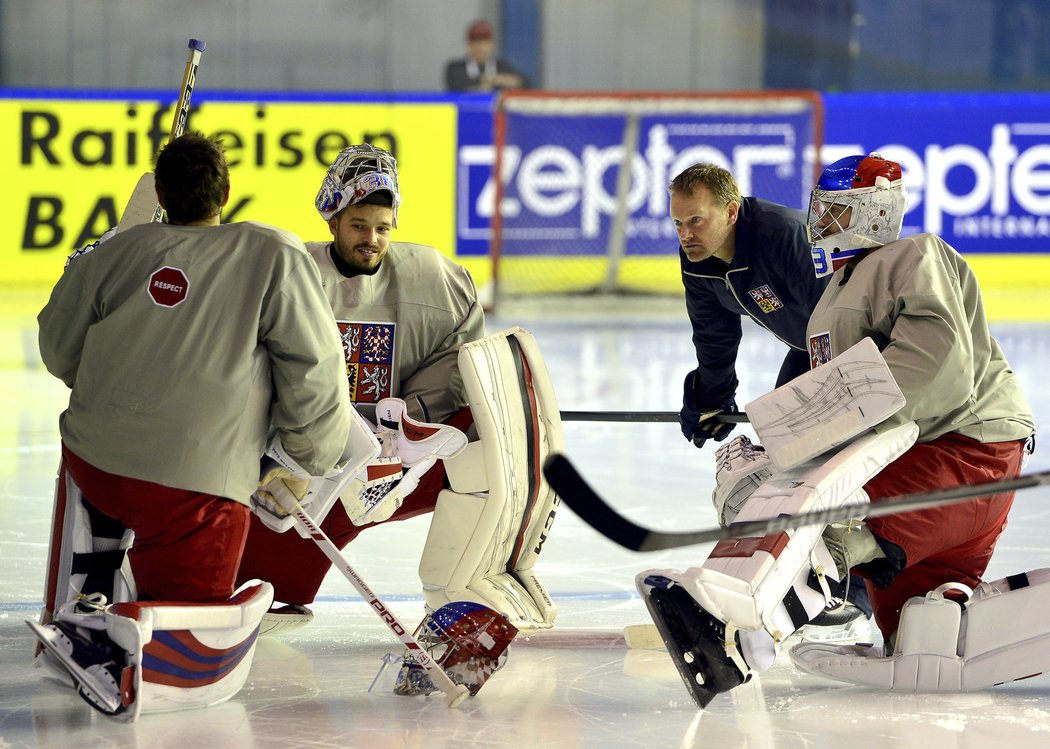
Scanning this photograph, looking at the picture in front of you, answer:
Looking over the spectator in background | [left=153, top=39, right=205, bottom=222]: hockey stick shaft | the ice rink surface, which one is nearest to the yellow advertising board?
the spectator in background

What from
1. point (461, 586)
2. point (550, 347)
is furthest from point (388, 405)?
point (550, 347)

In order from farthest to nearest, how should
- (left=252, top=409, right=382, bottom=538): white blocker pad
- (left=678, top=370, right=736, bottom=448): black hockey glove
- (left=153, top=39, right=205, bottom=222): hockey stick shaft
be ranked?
(left=678, top=370, right=736, bottom=448): black hockey glove, (left=153, top=39, right=205, bottom=222): hockey stick shaft, (left=252, top=409, right=382, bottom=538): white blocker pad

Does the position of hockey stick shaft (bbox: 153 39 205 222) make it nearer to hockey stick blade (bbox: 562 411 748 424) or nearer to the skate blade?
the skate blade

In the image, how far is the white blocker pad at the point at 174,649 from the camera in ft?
8.09

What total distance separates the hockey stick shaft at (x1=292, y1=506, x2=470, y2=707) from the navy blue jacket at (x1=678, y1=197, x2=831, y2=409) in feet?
4.32

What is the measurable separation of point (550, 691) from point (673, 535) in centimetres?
48

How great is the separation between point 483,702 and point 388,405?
2.17 feet

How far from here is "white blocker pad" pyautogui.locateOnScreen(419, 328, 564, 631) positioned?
3023 mm

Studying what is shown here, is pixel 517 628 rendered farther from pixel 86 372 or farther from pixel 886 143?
pixel 886 143

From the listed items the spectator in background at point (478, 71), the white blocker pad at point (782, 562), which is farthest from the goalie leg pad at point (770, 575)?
the spectator in background at point (478, 71)

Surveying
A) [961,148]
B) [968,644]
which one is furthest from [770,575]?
[961,148]

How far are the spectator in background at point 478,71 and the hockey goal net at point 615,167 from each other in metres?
0.88

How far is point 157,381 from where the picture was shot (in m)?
2.55

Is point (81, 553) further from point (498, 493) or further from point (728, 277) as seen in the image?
point (728, 277)
